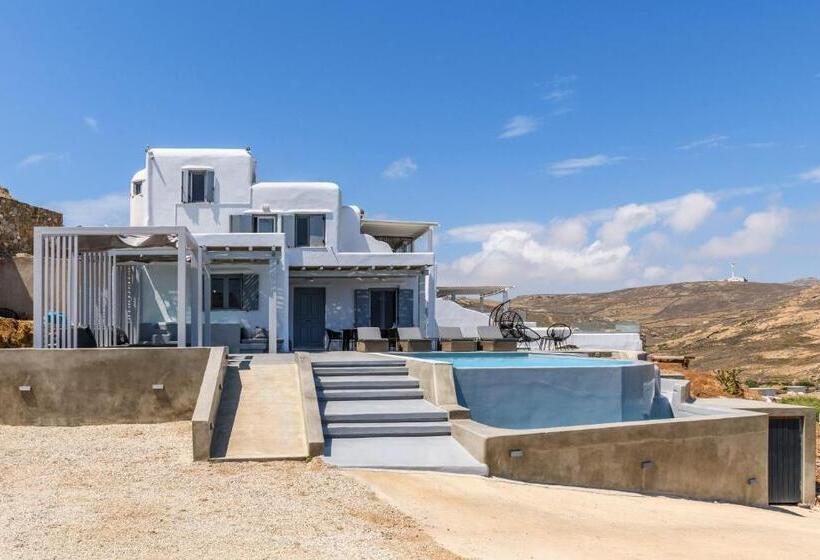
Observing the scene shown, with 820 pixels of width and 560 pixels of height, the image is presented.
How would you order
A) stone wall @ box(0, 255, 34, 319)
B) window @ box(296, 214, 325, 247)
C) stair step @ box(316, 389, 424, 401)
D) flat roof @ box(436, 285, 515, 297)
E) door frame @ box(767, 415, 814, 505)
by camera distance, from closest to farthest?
stair step @ box(316, 389, 424, 401)
door frame @ box(767, 415, 814, 505)
stone wall @ box(0, 255, 34, 319)
window @ box(296, 214, 325, 247)
flat roof @ box(436, 285, 515, 297)

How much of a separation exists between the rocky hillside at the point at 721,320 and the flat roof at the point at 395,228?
7.84 meters

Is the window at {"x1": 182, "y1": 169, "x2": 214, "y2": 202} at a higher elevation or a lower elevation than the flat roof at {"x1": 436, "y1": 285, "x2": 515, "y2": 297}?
higher

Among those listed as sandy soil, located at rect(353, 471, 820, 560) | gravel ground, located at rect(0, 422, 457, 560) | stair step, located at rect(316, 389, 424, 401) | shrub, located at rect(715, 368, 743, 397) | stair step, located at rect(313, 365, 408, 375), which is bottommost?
shrub, located at rect(715, 368, 743, 397)

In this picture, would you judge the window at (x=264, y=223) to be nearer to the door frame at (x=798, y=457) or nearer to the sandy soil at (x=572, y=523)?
the sandy soil at (x=572, y=523)

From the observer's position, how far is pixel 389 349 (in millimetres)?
18938

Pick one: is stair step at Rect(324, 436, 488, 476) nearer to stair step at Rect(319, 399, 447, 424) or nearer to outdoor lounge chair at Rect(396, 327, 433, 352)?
stair step at Rect(319, 399, 447, 424)

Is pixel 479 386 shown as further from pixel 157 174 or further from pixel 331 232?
pixel 157 174

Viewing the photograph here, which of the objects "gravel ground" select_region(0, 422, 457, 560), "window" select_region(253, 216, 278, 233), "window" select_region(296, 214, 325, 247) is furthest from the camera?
"window" select_region(253, 216, 278, 233)

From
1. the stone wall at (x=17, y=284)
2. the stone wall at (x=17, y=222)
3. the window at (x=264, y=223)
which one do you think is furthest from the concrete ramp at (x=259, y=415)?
the stone wall at (x=17, y=222)

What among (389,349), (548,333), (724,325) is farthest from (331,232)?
(724,325)

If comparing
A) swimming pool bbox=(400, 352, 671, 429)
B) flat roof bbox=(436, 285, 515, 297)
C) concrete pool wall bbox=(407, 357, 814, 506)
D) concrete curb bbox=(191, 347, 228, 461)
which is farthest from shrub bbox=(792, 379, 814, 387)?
concrete curb bbox=(191, 347, 228, 461)

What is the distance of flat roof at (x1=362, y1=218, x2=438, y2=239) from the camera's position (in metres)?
24.2

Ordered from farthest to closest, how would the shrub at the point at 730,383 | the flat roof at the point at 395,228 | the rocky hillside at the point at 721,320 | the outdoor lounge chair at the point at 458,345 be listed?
the rocky hillside at the point at 721,320 → the flat roof at the point at 395,228 → the shrub at the point at 730,383 → the outdoor lounge chair at the point at 458,345

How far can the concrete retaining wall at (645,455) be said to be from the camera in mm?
9258
